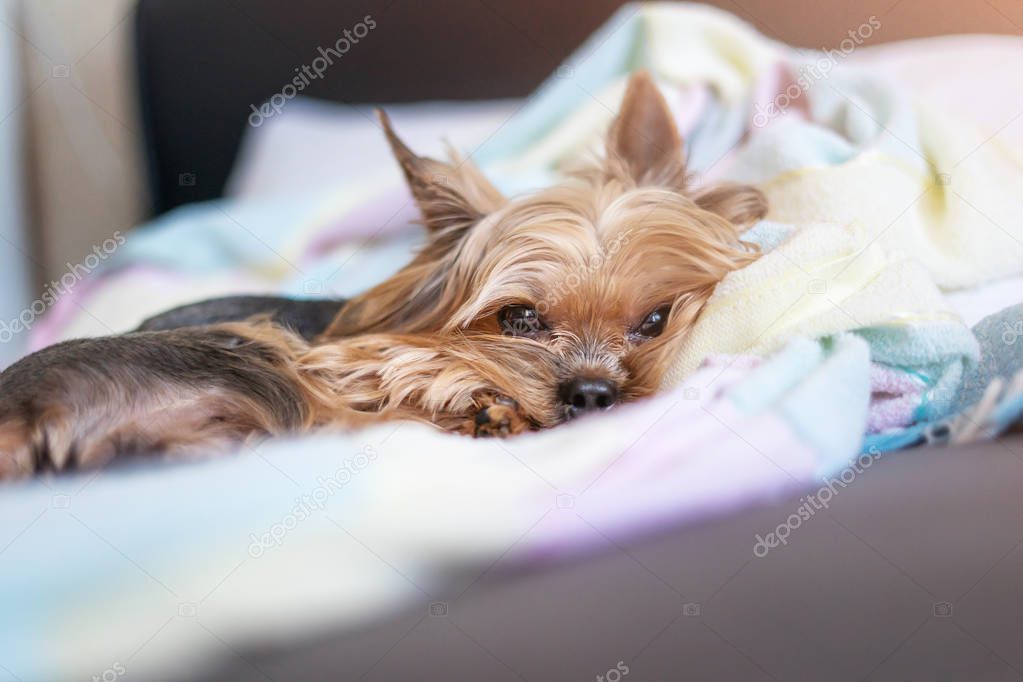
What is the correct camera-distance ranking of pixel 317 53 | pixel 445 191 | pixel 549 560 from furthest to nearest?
pixel 317 53 → pixel 445 191 → pixel 549 560

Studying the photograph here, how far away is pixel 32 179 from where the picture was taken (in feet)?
12.4

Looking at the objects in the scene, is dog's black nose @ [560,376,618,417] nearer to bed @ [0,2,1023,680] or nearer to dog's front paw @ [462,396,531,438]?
dog's front paw @ [462,396,531,438]

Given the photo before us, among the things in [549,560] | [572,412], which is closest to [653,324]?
→ [572,412]

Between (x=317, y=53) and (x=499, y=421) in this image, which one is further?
(x=317, y=53)

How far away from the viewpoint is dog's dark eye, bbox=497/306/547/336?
184cm

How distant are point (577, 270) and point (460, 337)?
0.88 ft

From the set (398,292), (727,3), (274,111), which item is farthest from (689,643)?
(274,111)

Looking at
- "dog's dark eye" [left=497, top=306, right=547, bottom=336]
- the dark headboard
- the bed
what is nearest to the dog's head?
"dog's dark eye" [left=497, top=306, right=547, bottom=336]

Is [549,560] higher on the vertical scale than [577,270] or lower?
lower

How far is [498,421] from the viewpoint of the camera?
1.65 meters

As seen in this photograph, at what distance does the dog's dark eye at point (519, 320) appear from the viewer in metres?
1.84

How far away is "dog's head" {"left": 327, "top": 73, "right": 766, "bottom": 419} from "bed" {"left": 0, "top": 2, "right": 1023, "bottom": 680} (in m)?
0.31

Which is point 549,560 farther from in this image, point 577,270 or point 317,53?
point 317,53

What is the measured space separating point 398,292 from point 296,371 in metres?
0.34
